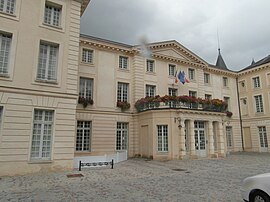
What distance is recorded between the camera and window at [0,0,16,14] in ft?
31.9

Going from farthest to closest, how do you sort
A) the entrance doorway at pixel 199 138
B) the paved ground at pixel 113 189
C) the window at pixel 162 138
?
1. the entrance doorway at pixel 199 138
2. the window at pixel 162 138
3. the paved ground at pixel 113 189

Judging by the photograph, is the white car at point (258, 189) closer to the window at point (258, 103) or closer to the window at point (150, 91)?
the window at point (150, 91)

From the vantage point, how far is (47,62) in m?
10.6

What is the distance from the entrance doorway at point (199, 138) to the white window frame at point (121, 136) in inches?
213

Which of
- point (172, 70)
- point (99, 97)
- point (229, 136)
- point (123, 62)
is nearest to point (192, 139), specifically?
point (172, 70)

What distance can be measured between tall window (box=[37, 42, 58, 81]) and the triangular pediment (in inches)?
384

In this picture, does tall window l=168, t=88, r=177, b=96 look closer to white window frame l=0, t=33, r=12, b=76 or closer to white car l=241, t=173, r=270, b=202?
white window frame l=0, t=33, r=12, b=76

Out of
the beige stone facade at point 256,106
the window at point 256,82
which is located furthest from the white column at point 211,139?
the window at point 256,82

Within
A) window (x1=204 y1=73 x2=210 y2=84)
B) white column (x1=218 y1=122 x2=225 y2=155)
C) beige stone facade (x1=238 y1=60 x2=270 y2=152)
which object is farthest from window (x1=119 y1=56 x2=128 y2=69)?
beige stone facade (x1=238 y1=60 x2=270 y2=152)

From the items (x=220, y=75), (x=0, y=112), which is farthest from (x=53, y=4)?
(x=220, y=75)

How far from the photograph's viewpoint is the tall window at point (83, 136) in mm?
15480

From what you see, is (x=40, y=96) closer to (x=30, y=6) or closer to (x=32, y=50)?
(x=32, y=50)

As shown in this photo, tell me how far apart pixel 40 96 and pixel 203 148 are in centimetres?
1238

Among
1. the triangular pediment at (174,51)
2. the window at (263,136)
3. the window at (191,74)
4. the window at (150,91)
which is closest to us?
the window at (150,91)
